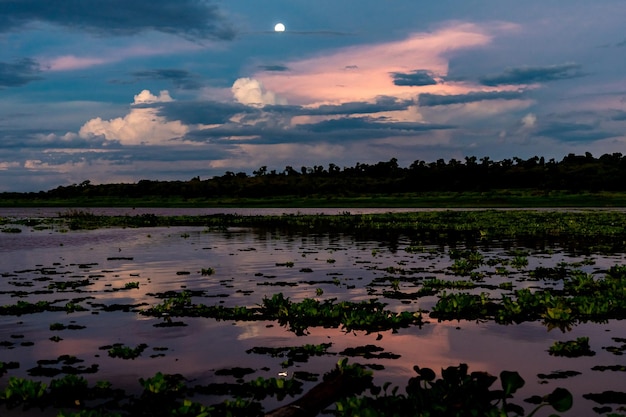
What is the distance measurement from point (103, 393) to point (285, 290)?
38.7ft

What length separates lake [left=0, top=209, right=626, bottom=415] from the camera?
12.7 m

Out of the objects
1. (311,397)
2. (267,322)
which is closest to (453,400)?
(311,397)

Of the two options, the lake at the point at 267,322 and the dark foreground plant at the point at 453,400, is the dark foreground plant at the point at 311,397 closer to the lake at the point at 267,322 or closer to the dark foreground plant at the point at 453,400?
the dark foreground plant at the point at 453,400

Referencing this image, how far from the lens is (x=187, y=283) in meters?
25.0

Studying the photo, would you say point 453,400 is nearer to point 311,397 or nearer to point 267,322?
point 311,397

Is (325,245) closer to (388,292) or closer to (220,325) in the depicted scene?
(388,292)

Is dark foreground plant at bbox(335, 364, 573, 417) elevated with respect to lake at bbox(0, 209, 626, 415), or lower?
elevated

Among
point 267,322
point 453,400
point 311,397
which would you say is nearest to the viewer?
point 453,400

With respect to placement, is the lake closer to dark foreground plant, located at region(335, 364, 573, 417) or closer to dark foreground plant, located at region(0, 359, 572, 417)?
dark foreground plant, located at region(0, 359, 572, 417)

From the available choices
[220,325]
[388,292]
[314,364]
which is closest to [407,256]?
[388,292]

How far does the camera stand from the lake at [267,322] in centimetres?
1270

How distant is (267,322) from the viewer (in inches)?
674

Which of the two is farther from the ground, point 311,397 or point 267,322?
point 311,397

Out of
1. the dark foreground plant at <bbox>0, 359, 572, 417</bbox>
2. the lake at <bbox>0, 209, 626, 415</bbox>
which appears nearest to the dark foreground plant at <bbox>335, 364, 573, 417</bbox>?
the dark foreground plant at <bbox>0, 359, 572, 417</bbox>
